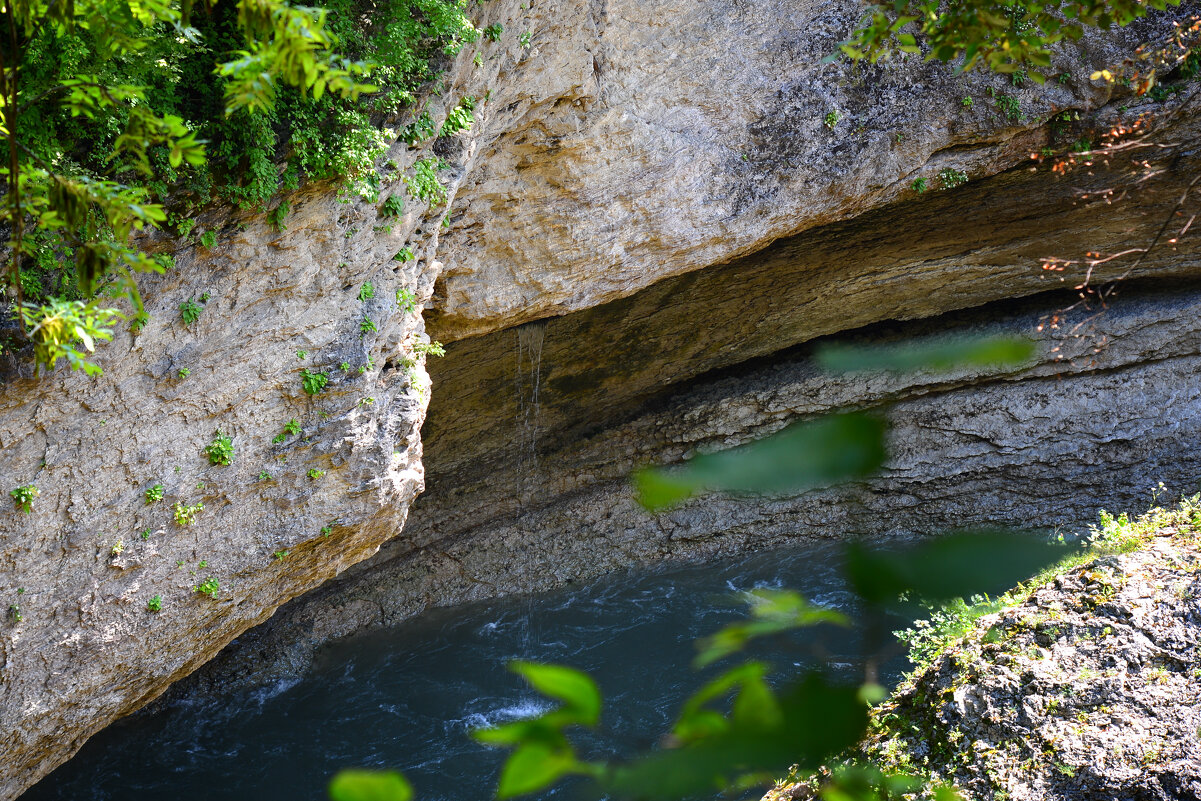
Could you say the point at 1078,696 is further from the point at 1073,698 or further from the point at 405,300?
the point at 405,300

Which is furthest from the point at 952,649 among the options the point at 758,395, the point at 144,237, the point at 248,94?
the point at 758,395

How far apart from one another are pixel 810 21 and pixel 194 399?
18.4 feet

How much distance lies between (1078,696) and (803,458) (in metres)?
3.47

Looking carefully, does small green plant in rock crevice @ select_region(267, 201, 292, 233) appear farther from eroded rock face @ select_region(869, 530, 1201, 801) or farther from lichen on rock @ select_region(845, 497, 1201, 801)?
eroded rock face @ select_region(869, 530, 1201, 801)

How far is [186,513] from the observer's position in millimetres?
4941

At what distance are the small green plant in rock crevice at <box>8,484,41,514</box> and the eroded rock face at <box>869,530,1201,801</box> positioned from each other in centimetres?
466

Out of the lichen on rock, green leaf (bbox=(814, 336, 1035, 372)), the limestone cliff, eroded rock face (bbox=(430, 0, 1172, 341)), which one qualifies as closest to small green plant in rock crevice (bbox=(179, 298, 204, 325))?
the limestone cliff

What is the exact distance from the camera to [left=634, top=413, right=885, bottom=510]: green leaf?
0.84 meters

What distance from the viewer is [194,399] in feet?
16.1

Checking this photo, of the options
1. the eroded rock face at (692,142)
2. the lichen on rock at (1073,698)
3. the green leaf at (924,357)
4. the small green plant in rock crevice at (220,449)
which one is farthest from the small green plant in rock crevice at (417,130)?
the green leaf at (924,357)

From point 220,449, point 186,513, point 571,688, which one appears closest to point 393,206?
point 220,449

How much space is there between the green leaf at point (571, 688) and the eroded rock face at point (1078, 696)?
10.4 ft

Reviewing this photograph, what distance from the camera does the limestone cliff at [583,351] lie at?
4809mm

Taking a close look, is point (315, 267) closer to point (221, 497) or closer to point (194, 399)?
point (194, 399)
